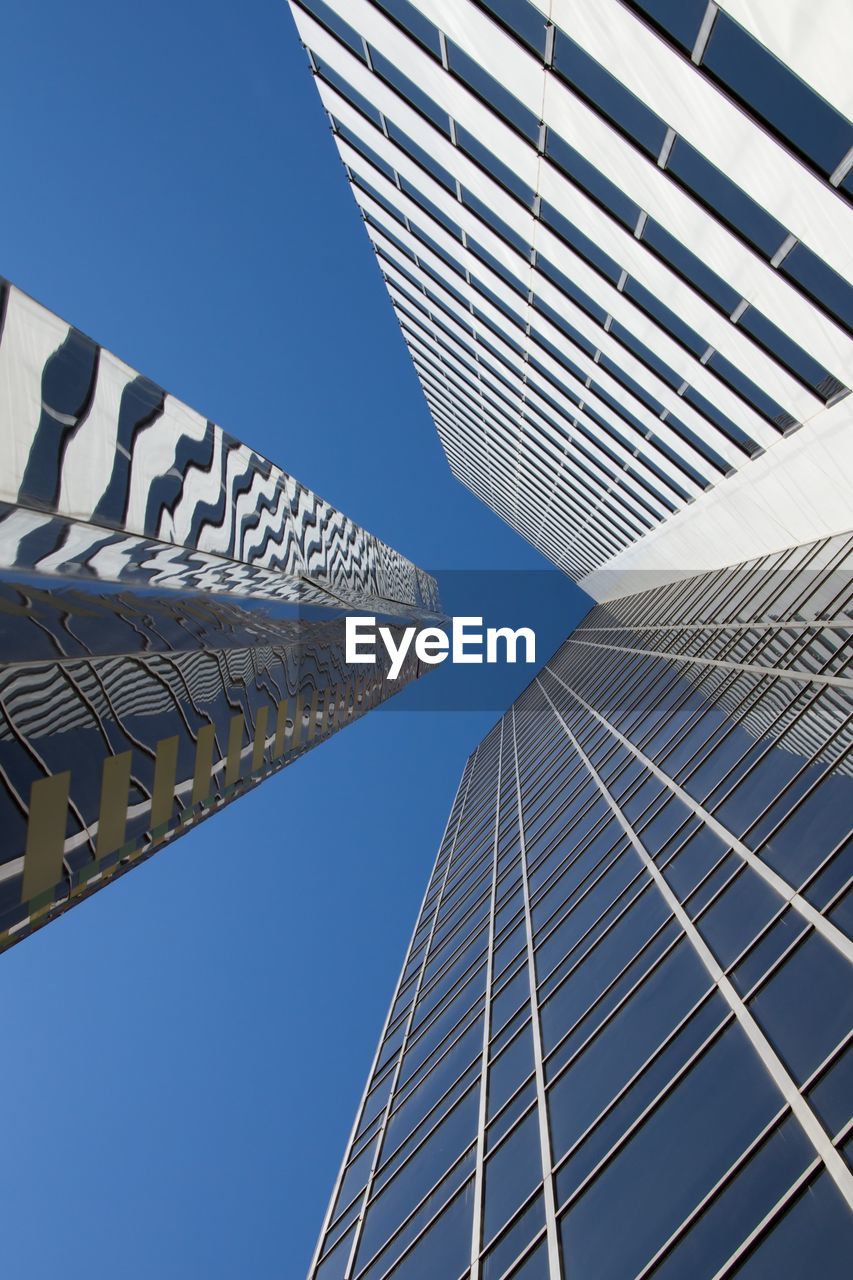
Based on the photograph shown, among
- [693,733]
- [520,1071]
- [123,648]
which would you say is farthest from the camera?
[693,733]

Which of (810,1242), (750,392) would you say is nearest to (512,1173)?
(810,1242)

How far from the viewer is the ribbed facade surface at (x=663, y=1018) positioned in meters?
7.30

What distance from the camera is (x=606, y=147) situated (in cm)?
1498

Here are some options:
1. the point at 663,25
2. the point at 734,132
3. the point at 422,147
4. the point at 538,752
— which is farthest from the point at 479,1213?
the point at 538,752

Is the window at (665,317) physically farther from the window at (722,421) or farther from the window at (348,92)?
the window at (348,92)

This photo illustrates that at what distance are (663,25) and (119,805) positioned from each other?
1153cm

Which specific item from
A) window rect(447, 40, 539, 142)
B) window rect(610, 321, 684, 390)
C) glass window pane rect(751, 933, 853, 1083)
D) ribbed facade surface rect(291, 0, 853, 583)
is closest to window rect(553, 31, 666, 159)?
ribbed facade surface rect(291, 0, 853, 583)

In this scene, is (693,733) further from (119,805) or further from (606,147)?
(119,805)

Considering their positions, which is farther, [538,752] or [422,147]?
[538,752]

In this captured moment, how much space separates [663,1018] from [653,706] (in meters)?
14.7

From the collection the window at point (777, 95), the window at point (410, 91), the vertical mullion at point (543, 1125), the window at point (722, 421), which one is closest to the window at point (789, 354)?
the window at point (722, 421)

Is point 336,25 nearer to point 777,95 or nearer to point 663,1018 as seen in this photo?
point 777,95

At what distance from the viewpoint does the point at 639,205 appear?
52.7ft

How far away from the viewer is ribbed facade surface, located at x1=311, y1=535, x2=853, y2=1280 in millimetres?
7301
